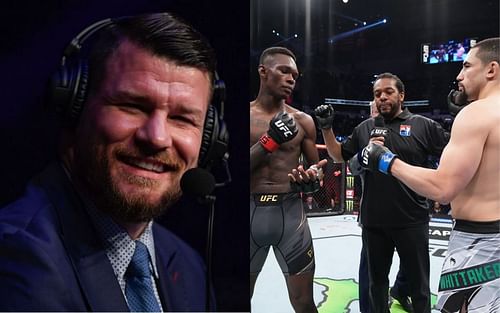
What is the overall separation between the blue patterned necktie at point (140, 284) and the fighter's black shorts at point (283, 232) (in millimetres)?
573

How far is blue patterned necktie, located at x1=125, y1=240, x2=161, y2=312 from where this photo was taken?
55.3 inches

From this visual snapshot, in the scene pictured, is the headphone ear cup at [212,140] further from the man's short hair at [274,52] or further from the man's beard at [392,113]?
the man's beard at [392,113]

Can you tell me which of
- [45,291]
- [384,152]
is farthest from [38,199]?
[384,152]

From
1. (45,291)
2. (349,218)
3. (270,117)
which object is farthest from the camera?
(349,218)

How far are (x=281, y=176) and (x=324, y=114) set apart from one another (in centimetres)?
37

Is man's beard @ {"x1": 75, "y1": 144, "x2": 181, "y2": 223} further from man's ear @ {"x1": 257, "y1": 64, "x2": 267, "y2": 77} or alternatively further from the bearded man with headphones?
man's ear @ {"x1": 257, "y1": 64, "x2": 267, "y2": 77}

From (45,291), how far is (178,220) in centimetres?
51

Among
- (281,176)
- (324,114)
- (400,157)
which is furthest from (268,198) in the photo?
(400,157)

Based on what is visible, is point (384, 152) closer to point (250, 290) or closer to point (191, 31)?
point (250, 290)

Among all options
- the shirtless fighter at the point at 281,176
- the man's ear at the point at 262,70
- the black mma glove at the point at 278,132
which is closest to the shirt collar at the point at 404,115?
the shirtless fighter at the point at 281,176

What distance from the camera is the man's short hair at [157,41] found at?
1299 millimetres

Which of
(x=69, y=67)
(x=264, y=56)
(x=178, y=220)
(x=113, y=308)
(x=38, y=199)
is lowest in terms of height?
(x=113, y=308)

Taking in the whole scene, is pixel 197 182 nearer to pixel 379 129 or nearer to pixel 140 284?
pixel 140 284

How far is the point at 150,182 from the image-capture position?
1411mm
